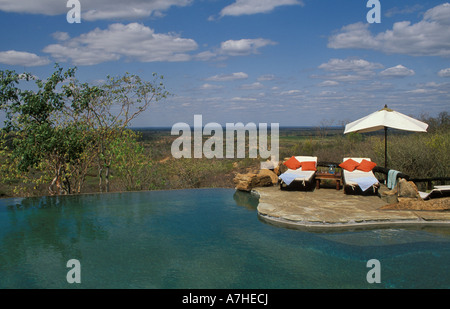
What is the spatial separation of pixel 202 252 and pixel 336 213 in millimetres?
2800

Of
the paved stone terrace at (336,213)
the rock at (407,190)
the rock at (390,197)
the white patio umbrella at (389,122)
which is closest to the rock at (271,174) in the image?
the paved stone terrace at (336,213)

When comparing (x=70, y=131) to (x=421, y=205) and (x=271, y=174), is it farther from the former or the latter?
(x=421, y=205)

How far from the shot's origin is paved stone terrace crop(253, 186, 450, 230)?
18.9 feet

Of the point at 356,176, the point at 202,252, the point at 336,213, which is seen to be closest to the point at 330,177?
the point at 356,176

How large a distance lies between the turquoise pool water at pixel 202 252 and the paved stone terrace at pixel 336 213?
0.79 ft

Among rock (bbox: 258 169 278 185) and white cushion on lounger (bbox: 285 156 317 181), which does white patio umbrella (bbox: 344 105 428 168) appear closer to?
white cushion on lounger (bbox: 285 156 317 181)

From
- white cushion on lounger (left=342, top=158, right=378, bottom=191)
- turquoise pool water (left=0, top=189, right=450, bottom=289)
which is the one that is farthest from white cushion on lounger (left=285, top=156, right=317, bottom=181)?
turquoise pool water (left=0, top=189, right=450, bottom=289)

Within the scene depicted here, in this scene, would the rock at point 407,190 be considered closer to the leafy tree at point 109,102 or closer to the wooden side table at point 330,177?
the wooden side table at point 330,177

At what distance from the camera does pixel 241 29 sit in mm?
15938

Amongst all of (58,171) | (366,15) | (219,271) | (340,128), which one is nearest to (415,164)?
(366,15)

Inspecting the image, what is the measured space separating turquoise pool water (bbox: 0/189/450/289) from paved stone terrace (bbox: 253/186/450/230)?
24 cm

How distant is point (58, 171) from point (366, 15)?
8.95 meters

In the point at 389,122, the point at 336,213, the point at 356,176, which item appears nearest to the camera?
the point at 336,213

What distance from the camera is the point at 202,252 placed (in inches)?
190
